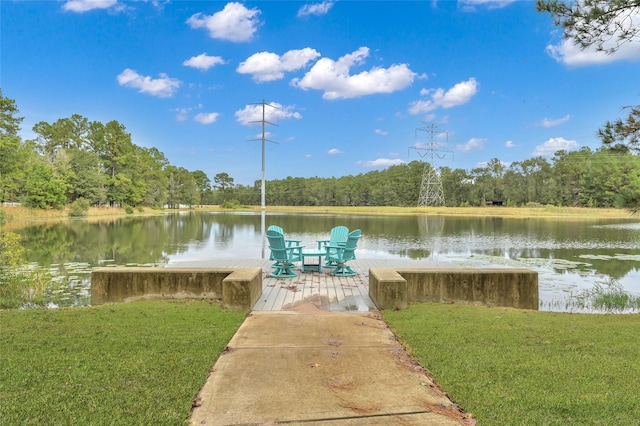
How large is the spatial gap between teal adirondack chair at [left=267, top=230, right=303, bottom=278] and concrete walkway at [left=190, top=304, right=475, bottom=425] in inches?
109

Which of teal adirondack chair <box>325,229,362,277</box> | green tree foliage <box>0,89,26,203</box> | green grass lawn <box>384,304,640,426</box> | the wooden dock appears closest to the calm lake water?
green grass lawn <box>384,304,640,426</box>

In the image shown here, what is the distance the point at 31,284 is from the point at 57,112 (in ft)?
157

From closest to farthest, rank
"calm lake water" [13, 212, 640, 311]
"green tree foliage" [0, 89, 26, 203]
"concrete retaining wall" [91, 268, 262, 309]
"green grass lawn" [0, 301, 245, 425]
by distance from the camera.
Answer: "green grass lawn" [0, 301, 245, 425], "concrete retaining wall" [91, 268, 262, 309], "calm lake water" [13, 212, 640, 311], "green tree foliage" [0, 89, 26, 203]

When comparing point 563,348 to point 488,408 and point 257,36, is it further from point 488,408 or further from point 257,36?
point 257,36

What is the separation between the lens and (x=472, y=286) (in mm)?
5848

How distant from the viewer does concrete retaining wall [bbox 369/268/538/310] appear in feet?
19.0

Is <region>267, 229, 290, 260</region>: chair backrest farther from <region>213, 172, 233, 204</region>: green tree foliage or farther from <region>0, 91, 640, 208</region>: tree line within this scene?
<region>213, 172, 233, 204</region>: green tree foliage

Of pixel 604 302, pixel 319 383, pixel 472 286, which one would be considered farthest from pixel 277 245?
pixel 604 302

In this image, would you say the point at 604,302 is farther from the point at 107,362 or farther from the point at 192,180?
the point at 192,180

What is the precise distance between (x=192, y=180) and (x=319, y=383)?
226 feet

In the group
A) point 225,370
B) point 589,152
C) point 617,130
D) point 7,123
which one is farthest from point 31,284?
point 589,152

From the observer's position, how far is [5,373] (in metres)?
3.02

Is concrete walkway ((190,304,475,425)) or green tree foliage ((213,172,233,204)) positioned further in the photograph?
green tree foliage ((213,172,233,204))

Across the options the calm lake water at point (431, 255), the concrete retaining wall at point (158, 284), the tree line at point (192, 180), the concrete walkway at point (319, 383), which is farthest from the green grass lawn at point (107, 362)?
the tree line at point (192, 180)
